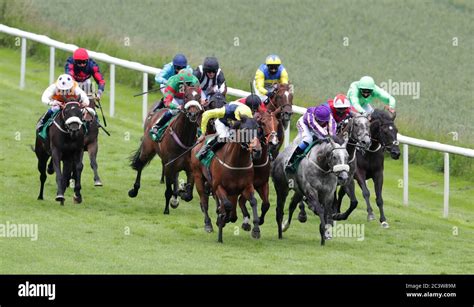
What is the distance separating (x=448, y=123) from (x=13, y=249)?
11360mm

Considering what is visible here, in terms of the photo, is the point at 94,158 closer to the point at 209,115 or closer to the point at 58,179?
the point at 58,179

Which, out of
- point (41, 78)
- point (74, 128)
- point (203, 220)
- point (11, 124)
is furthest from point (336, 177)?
point (41, 78)

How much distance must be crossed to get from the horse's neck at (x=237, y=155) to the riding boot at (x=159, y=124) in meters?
2.70

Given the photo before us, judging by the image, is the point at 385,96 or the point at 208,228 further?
the point at 385,96

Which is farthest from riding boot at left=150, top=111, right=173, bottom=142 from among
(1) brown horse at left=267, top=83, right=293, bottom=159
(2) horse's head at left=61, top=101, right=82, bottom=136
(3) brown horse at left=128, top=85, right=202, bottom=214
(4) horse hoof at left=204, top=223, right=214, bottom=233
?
(4) horse hoof at left=204, top=223, right=214, bottom=233

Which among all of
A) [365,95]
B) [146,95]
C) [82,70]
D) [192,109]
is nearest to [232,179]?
[192,109]

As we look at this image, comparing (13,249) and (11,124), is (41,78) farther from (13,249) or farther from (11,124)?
(13,249)

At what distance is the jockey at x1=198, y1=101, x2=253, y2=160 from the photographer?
17.2 metres

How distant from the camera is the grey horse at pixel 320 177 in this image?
17.3 m

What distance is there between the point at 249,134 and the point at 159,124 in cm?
340

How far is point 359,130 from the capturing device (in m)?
18.8

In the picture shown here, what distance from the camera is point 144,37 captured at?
31312mm

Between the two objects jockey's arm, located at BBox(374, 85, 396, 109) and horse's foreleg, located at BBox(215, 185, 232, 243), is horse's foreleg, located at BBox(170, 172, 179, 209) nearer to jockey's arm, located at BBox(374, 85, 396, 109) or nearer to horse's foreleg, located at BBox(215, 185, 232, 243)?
horse's foreleg, located at BBox(215, 185, 232, 243)
